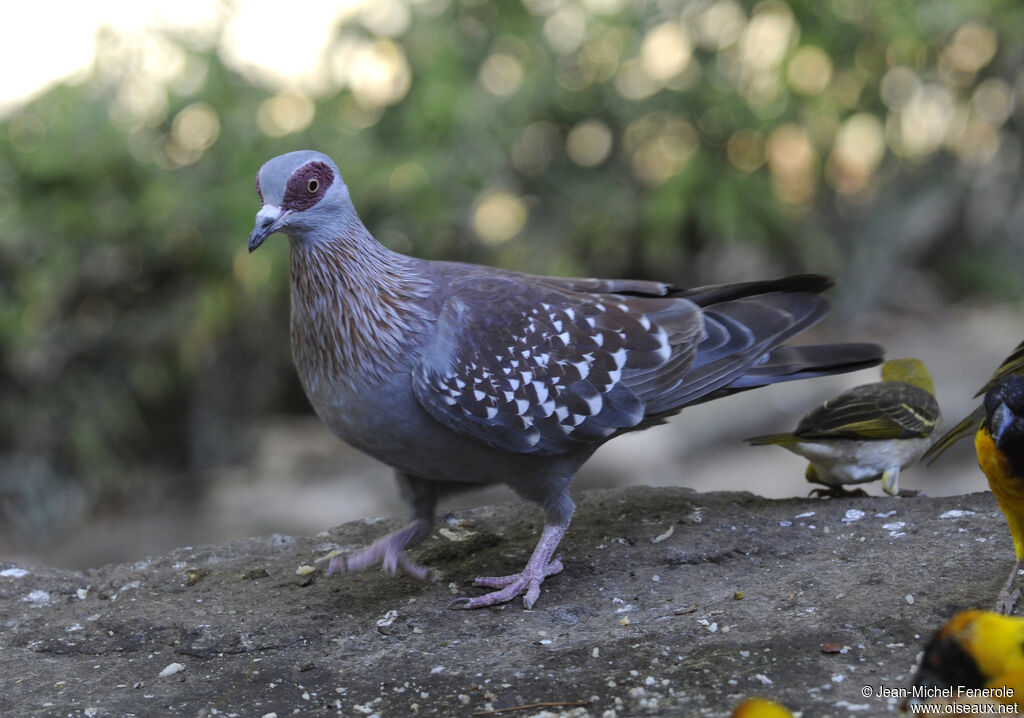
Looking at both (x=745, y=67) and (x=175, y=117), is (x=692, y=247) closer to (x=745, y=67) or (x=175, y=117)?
(x=745, y=67)

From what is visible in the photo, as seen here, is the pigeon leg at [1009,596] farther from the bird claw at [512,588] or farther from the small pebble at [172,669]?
the small pebble at [172,669]

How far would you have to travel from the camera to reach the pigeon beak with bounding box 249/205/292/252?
4.09m

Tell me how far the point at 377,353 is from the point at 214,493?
16.6ft

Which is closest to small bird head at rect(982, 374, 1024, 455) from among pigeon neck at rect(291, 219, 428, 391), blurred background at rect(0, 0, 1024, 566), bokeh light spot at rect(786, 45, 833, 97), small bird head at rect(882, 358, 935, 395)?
small bird head at rect(882, 358, 935, 395)

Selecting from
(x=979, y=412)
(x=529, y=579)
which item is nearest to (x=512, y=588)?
(x=529, y=579)

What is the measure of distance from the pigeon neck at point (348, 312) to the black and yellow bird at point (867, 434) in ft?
5.91

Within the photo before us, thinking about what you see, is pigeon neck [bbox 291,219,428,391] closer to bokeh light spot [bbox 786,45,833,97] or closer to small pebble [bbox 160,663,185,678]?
small pebble [bbox 160,663,185,678]

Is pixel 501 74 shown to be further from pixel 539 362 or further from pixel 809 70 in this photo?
pixel 539 362

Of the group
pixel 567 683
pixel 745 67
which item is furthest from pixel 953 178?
pixel 567 683

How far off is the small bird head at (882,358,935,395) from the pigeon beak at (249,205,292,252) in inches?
126

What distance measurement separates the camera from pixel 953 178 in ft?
33.7

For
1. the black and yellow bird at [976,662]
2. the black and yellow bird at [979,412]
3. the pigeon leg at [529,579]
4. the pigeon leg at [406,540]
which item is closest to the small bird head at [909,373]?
the black and yellow bird at [979,412]

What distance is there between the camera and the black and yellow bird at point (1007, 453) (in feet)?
11.8

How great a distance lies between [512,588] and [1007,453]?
195cm
